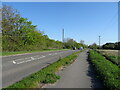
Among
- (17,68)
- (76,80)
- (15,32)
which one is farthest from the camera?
(15,32)

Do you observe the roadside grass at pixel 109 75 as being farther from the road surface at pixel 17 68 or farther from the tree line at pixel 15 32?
the tree line at pixel 15 32

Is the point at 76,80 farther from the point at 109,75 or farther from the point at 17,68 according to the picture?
the point at 17,68

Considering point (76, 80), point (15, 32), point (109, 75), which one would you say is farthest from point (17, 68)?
point (15, 32)

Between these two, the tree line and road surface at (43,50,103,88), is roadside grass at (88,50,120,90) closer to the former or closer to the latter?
road surface at (43,50,103,88)

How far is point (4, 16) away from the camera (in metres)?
35.5

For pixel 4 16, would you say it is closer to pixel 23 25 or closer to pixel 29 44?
pixel 23 25

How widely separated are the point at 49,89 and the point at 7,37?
31956 mm

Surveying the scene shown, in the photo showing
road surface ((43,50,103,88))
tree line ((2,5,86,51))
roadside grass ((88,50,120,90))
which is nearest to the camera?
roadside grass ((88,50,120,90))

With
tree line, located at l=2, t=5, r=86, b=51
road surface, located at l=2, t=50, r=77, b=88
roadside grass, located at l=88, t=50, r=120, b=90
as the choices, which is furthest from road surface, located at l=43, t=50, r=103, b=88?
tree line, located at l=2, t=5, r=86, b=51

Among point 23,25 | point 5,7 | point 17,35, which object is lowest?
point 17,35

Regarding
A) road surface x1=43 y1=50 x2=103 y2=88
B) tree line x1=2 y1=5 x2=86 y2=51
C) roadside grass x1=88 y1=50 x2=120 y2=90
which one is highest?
tree line x1=2 y1=5 x2=86 y2=51

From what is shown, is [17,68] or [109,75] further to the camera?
[17,68]

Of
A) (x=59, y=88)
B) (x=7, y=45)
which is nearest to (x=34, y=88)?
(x=59, y=88)

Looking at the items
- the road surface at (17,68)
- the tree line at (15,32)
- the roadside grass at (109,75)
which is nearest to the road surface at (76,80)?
the roadside grass at (109,75)
